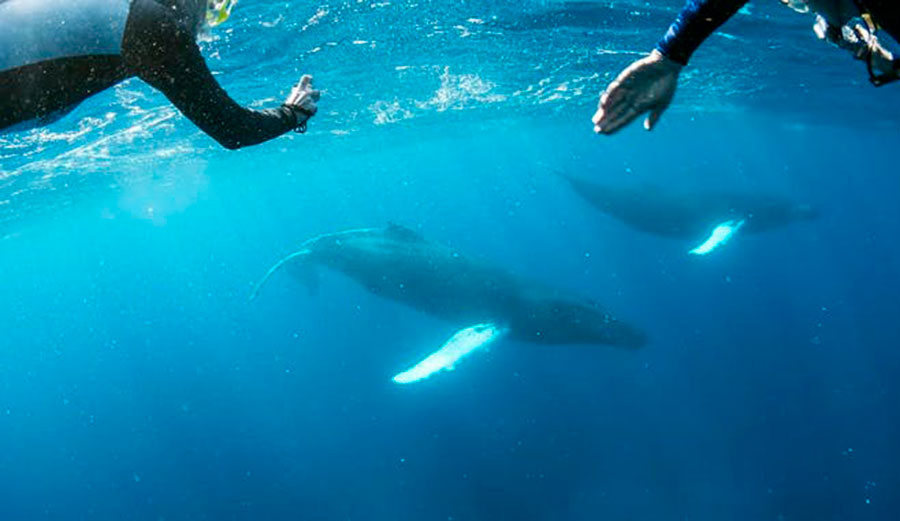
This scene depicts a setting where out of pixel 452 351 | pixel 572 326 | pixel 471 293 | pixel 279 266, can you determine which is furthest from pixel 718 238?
pixel 279 266

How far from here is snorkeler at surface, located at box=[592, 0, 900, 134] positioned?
8.13 feet

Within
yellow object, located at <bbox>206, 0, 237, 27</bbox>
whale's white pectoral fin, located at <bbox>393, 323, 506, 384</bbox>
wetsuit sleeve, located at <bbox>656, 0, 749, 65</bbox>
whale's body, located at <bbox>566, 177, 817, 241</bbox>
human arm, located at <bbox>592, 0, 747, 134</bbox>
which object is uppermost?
yellow object, located at <bbox>206, 0, 237, 27</bbox>

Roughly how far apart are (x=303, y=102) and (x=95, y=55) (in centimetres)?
121

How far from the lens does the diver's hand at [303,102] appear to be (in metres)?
3.35

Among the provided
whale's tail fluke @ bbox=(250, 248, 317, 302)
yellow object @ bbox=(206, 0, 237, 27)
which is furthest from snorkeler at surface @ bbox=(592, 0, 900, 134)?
whale's tail fluke @ bbox=(250, 248, 317, 302)

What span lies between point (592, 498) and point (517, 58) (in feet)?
42.6

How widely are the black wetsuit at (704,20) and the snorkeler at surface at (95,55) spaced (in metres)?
2.12

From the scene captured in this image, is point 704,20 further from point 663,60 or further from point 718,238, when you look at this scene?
point 718,238

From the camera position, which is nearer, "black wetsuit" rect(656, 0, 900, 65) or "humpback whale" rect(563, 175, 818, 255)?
"black wetsuit" rect(656, 0, 900, 65)

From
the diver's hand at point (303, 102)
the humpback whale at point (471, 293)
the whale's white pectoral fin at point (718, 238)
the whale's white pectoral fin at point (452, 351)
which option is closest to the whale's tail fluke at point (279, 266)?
the humpback whale at point (471, 293)

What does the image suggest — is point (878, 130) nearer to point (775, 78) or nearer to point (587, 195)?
point (775, 78)

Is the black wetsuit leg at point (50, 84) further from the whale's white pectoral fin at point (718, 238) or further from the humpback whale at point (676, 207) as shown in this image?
the humpback whale at point (676, 207)

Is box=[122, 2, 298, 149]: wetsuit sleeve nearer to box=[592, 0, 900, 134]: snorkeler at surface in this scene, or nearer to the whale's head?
box=[592, 0, 900, 134]: snorkeler at surface

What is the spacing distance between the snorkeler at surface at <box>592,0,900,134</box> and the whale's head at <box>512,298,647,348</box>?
11.9 meters
